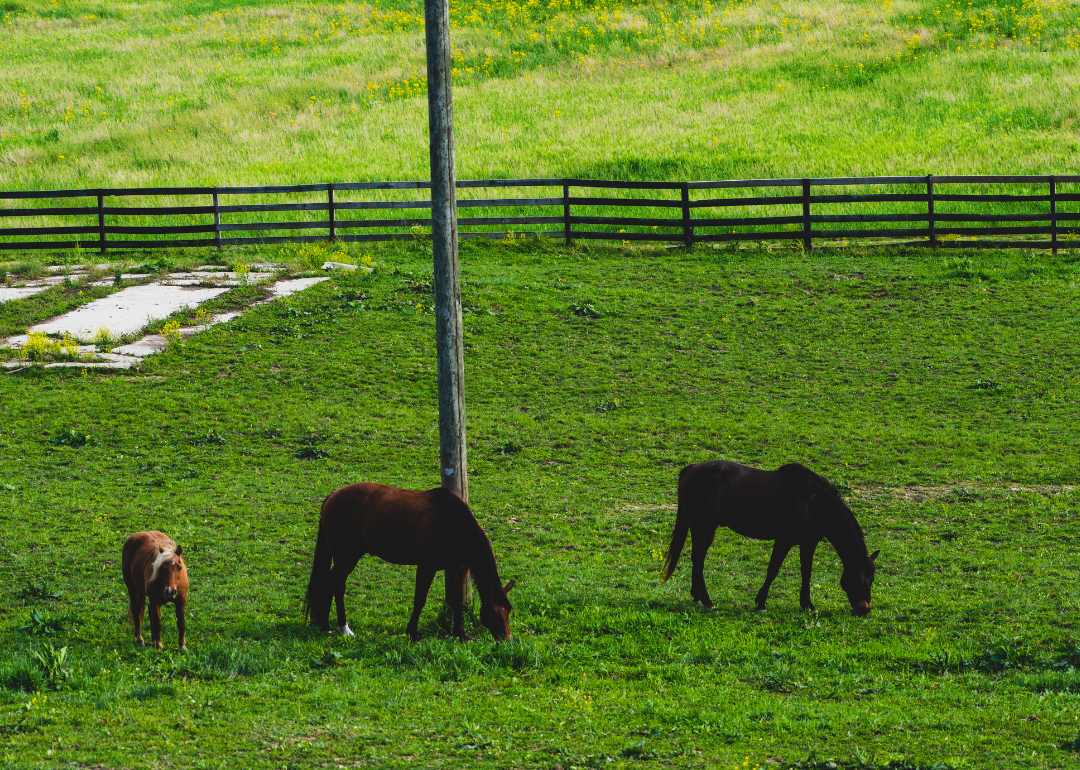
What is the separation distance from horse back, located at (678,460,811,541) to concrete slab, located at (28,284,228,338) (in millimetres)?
12204

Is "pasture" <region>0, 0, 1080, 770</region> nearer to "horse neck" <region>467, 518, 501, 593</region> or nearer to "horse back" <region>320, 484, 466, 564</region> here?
"horse neck" <region>467, 518, 501, 593</region>

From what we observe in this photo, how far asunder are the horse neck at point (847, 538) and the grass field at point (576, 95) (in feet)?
66.9

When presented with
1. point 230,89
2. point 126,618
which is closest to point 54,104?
point 230,89

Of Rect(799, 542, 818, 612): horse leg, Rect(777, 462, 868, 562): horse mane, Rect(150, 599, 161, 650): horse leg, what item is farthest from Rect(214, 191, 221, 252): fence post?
Rect(799, 542, 818, 612): horse leg

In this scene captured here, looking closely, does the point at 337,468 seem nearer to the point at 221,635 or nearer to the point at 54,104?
the point at 221,635

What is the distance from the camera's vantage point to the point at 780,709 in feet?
22.3

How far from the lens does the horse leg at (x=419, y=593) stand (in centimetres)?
820

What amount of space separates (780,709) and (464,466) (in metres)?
3.64

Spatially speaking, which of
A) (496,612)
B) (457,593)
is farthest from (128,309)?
(496,612)

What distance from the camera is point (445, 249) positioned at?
9.05 metres

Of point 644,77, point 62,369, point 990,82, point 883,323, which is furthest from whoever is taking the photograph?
point 644,77

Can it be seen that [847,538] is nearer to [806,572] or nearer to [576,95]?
[806,572]

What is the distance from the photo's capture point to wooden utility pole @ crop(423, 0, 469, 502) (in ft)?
28.8

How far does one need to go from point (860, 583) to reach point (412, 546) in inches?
153
